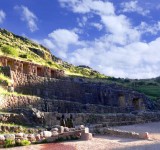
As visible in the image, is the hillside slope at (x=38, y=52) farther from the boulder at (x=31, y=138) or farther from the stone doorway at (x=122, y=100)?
the boulder at (x=31, y=138)

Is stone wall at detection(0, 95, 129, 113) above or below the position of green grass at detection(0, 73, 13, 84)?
below

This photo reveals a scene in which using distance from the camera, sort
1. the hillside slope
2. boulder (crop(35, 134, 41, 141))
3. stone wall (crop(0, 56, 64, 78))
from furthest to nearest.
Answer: the hillside slope → stone wall (crop(0, 56, 64, 78)) → boulder (crop(35, 134, 41, 141))

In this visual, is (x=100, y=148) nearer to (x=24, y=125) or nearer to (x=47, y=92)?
(x=24, y=125)

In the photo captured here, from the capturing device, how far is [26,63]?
3912cm

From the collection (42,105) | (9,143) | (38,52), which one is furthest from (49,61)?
(9,143)

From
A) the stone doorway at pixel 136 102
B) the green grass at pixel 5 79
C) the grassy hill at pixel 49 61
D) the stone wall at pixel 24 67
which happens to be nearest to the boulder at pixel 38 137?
the green grass at pixel 5 79

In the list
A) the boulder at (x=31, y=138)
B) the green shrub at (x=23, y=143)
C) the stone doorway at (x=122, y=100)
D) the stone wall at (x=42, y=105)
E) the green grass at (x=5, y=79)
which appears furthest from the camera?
the stone doorway at (x=122, y=100)

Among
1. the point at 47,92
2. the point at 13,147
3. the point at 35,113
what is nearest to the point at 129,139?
the point at 35,113

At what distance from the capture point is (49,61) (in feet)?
220

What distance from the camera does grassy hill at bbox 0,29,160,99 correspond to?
2203 inches

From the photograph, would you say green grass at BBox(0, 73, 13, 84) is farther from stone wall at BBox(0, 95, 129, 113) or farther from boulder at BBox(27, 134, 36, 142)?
boulder at BBox(27, 134, 36, 142)

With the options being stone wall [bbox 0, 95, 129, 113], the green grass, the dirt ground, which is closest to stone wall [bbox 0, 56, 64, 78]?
the green grass

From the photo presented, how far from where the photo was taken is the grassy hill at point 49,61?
184ft

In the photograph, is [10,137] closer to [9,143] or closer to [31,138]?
[9,143]
